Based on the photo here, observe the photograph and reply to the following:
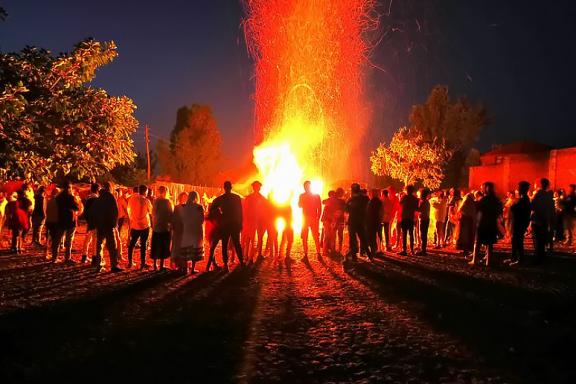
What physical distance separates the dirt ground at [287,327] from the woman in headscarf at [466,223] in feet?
8.21

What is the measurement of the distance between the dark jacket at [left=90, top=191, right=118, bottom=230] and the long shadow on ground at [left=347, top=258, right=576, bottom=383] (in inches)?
201

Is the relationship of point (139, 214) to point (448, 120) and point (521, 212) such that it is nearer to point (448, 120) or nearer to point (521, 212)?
point (521, 212)

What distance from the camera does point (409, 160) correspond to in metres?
45.4

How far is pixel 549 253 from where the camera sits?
46.5ft

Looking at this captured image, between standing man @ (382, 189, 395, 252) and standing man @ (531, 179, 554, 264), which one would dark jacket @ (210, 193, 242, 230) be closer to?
standing man @ (382, 189, 395, 252)

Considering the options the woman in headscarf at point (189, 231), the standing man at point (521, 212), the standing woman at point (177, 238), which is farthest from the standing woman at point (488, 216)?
the standing woman at point (177, 238)

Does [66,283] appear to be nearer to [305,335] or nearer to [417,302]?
[305,335]

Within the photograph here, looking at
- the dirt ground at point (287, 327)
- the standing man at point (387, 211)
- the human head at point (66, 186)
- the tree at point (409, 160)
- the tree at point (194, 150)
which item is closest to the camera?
the dirt ground at point (287, 327)

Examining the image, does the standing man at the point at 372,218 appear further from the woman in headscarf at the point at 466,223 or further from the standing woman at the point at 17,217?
the standing woman at the point at 17,217

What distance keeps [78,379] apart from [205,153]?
47.1 m

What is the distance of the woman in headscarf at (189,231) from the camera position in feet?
32.9

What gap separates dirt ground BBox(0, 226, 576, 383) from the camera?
14.9 feet

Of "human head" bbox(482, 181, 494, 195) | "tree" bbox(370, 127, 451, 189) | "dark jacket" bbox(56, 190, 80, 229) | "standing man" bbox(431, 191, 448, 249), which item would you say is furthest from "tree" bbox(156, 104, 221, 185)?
"human head" bbox(482, 181, 494, 195)

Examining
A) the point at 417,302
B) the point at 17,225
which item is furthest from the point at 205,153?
the point at 417,302
